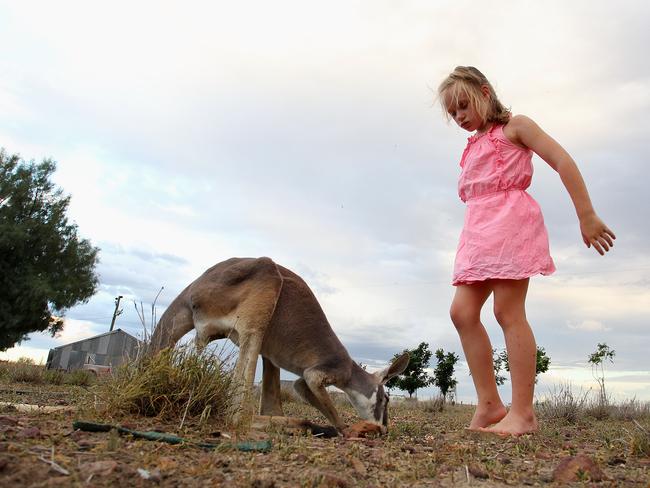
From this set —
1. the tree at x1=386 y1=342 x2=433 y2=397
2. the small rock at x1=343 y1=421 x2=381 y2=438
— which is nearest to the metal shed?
the tree at x1=386 y1=342 x2=433 y2=397

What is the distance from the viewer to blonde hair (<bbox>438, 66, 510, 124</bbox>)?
5453mm

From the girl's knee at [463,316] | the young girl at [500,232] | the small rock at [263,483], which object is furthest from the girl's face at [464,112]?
the small rock at [263,483]

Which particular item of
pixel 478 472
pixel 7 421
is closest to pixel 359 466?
pixel 478 472

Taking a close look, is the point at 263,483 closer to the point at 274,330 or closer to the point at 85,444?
the point at 85,444

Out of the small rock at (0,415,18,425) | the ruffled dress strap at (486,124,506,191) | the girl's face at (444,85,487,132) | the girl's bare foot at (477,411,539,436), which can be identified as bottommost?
the small rock at (0,415,18,425)

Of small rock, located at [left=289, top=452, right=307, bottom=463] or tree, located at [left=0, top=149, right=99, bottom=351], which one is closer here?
small rock, located at [left=289, top=452, right=307, bottom=463]

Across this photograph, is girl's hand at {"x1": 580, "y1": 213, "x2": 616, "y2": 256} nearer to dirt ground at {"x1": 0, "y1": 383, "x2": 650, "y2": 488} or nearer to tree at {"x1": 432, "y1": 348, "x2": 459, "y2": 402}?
dirt ground at {"x1": 0, "y1": 383, "x2": 650, "y2": 488}

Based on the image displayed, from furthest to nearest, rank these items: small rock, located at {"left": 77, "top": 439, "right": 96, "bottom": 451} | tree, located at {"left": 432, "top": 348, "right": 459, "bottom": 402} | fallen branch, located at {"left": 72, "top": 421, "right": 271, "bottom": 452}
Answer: tree, located at {"left": 432, "top": 348, "right": 459, "bottom": 402}
fallen branch, located at {"left": 72, "top": 421, "right": 271, "bottom": 452}
small rock, located at {"left": 77, "top": 439, "right": 96, "bottom": 451}

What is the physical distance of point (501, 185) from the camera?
5289 mm

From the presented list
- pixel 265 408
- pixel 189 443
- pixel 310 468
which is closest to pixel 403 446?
pixel 310 468

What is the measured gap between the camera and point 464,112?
548cm

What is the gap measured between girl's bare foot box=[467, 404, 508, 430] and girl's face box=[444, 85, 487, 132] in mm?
2640

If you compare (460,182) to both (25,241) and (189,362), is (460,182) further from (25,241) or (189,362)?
(25,241)

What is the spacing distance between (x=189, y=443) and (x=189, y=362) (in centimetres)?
107
